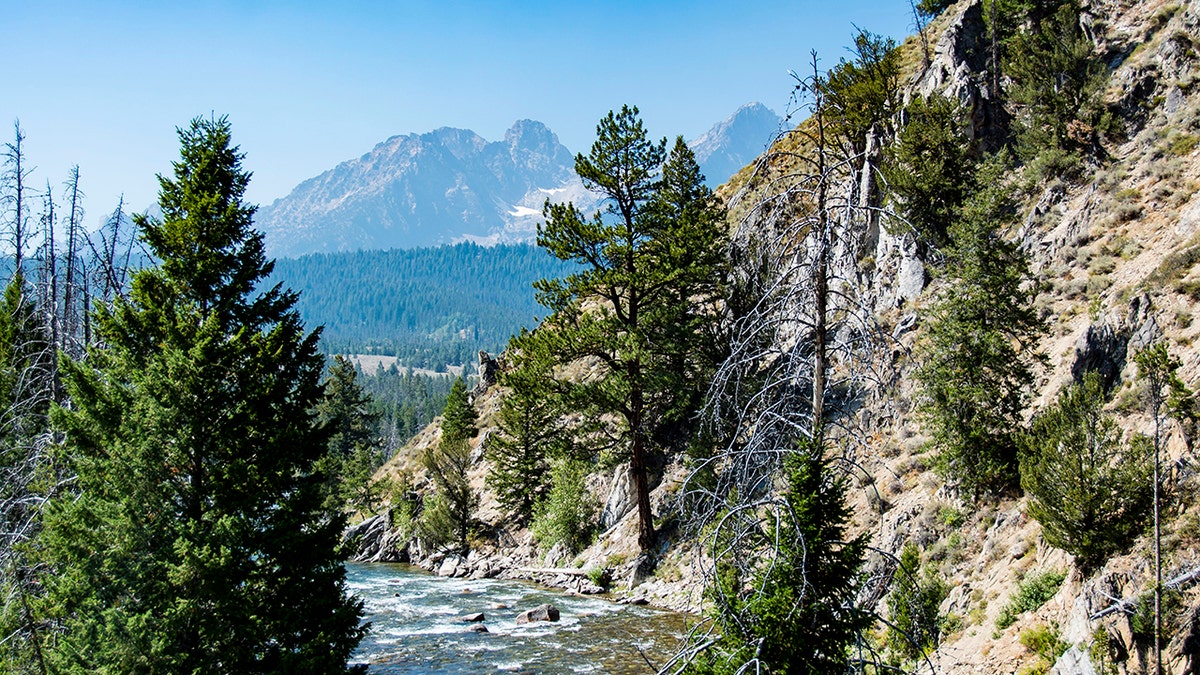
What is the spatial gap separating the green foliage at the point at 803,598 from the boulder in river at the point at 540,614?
18627mm

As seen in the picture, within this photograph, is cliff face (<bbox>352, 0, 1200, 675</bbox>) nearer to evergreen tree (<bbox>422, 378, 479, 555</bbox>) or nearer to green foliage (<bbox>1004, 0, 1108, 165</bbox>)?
green foliage (<bbox>1004, 0, 1108, 165</bbox>)

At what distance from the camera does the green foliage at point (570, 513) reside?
1417 inches

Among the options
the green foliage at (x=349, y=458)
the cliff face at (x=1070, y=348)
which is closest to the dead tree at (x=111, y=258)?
→ the cliff face at (x=1070, y=348)

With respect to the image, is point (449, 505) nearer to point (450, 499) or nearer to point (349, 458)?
point (450, 499)

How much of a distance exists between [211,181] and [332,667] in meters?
11.5

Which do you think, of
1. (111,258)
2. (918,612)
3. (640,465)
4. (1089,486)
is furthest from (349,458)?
(1089,486)

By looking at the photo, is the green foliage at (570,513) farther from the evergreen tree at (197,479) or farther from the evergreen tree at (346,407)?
the evergreen tree at (346,407)

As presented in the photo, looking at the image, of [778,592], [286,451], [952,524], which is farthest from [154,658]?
[952,524]

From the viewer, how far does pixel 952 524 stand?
19.4 m

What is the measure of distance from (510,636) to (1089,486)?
18.2 metres

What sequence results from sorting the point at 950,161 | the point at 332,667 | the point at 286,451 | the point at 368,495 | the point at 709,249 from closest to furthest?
the point at 332,667 → the point at 286,451 → the point at 950,161 → the point at 709,249 → the point at 368,495

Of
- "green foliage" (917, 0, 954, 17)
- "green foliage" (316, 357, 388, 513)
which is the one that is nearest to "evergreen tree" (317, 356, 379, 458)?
"green foliage" (316, 357, 388, 513)

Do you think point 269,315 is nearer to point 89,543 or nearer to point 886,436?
point 89,543

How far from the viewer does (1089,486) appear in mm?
13602
